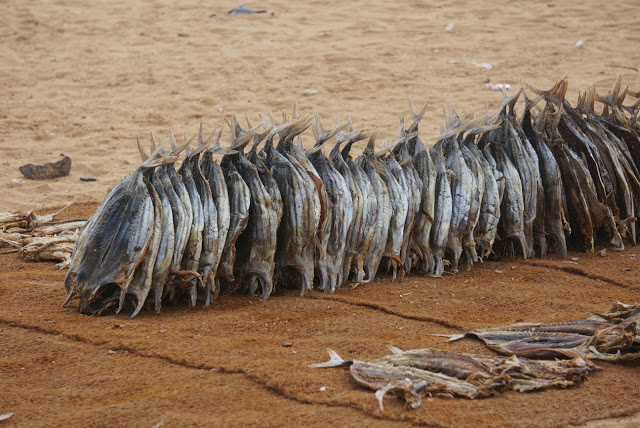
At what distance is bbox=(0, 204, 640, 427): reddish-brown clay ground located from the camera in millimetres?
3018

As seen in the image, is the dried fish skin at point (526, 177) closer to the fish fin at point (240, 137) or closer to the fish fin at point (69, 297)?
the fish fin at point (240, 137)

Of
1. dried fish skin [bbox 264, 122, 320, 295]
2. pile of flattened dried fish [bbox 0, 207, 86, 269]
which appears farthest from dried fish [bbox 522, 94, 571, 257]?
pile of flattened dried fish [bbox 0, 207, 86, 269]

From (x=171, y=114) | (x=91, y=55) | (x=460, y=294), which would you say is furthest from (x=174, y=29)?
(x=460, y=294)

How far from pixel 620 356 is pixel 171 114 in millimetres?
7127

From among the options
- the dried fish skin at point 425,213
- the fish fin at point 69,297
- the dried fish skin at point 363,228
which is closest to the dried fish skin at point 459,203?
the dried fish skin at point 425,213

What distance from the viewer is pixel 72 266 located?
4105mm

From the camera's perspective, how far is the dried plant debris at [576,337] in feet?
11.6

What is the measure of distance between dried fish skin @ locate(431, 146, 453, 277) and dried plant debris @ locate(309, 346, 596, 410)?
1.45 m

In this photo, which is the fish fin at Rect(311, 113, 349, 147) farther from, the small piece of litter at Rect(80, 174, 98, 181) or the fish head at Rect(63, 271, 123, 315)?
the small piece of litter at Rect(80, 174, 98, 181)

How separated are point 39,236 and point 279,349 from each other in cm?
273

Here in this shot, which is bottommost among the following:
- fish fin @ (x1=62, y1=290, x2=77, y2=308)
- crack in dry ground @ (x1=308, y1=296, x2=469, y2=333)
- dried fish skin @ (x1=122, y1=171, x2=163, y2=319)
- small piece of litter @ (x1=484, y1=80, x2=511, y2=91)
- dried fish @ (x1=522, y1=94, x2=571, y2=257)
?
crack in dry ground @ (x1=308, y1=296, x2=469, y2=333)

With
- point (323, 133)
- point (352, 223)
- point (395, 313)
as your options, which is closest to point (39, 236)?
point (323, 133)

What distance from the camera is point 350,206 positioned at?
460 cm

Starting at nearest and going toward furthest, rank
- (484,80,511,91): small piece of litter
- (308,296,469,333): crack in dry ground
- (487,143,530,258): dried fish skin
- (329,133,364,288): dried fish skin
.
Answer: (308,296,469,333): crack in dry ground
(329,133,364,288): dried fish skin
(487,143,530,258): dried fish skin
(484,80,511,91): small piece of litter
